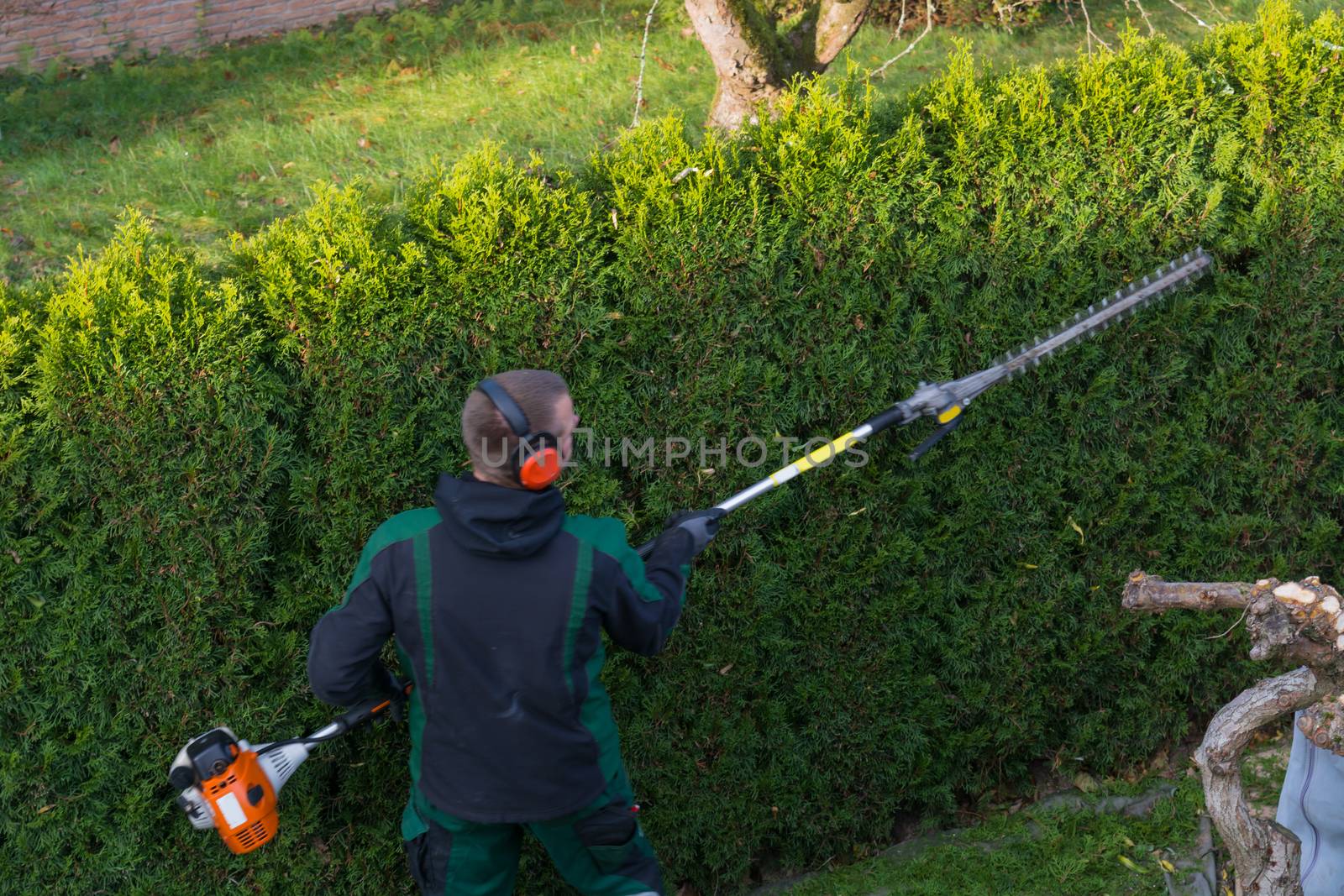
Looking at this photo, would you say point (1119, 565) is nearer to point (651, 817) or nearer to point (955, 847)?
point (955, 847)

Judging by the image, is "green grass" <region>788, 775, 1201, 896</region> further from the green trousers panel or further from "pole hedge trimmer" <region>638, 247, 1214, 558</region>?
"pole hedge trimmer" <region>638, 247, 1214, 558</region>

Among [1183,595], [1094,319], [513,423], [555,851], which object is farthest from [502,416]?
[1094,319]

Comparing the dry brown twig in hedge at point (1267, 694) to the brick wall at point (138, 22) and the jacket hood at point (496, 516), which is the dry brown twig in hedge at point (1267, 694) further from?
the brick wall at point (138, 22)

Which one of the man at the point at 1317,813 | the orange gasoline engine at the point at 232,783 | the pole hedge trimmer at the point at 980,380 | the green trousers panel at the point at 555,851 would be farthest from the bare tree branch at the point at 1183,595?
the orange gasoline engine at the point at 232,783

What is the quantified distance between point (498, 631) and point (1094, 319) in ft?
7.73

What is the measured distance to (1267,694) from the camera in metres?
3.36

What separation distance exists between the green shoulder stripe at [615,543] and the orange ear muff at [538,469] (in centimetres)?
19

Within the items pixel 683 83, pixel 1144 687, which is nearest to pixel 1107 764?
pixel 1144 687

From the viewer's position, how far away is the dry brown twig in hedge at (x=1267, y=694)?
3.17m

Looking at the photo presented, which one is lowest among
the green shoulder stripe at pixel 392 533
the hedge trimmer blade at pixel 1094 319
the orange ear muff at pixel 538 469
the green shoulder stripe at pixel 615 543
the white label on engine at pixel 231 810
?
the white label on engine at pixel 231 810

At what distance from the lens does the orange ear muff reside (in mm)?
2941

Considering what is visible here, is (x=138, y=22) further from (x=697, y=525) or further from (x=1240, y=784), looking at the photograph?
(x=1240, y=784)

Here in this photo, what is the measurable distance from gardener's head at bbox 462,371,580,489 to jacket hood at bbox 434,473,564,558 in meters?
0.05

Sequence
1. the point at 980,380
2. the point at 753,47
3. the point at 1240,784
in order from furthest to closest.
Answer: the point at 753,47, the point at 980,380, the point at 1240,784
